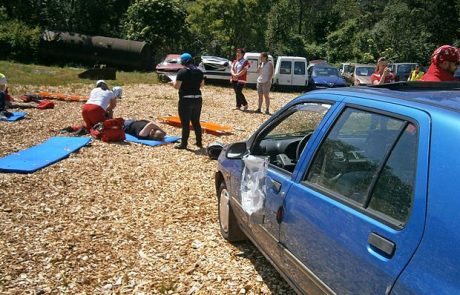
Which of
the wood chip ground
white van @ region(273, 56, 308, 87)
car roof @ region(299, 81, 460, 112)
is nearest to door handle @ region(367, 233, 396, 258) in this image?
car roof @ region(299, 81, 460, 112)

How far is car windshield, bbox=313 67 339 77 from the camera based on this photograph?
2397 centimetres

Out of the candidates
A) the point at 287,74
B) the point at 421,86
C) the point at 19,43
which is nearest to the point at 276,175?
the point at 421,86

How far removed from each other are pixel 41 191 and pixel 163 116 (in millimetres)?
7006

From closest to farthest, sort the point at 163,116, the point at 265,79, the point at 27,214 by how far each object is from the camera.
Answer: the point at 27,214
the point at 163,116
the point at 265,79

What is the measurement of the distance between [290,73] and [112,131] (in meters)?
15.1

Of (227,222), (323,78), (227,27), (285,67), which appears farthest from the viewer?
(227,27)

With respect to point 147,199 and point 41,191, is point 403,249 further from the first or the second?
point 41,191

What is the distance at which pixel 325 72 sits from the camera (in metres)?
24.2

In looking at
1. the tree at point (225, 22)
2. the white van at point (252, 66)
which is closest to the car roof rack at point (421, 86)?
the white van at point (252, 66)

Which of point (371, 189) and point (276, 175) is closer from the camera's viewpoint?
point (371, 189)

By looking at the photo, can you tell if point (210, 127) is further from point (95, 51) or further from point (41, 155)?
point (95, 51)

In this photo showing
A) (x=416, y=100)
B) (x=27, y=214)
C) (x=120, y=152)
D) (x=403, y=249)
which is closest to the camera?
(x=403, y=249)

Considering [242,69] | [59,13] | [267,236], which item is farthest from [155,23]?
[267,236]

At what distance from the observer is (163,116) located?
13.1 meters
